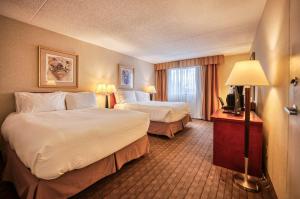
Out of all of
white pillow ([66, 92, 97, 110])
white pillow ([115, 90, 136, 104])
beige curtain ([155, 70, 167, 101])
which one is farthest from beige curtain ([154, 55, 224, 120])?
white pillow ([66, 92, 97, 110])

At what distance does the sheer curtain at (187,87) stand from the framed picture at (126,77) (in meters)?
1.91

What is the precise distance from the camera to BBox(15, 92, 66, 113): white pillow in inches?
91.6

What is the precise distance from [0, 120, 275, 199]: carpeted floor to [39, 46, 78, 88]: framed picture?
195 cm

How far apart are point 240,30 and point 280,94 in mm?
2103

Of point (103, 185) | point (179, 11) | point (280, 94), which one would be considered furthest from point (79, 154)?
point (179, 11)

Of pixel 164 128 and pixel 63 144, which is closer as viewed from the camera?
pixel 63 144

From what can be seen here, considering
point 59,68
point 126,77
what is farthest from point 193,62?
point 59,68

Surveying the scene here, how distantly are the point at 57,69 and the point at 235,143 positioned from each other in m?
3.62

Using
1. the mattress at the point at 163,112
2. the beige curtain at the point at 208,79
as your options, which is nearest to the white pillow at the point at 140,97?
the mattress at the point at 163,112

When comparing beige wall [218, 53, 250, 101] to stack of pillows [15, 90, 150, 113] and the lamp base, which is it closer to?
the lamp base

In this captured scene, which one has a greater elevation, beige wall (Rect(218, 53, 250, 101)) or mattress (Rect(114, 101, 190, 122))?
beige wall (Rect(218, 53, 250, 101))

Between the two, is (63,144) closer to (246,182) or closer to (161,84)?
(246,182)

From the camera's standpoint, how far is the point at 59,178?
1.30 metres

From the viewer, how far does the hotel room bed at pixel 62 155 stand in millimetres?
1175
